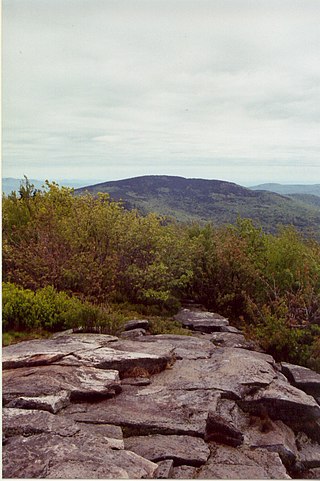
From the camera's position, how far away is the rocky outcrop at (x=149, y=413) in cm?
521

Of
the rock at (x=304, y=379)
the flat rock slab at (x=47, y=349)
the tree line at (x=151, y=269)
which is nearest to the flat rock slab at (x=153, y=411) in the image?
the flat rock slab at (x=47, y=349)

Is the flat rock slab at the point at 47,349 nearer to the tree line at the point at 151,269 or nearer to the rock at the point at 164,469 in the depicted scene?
the tree line at the point at 151,269

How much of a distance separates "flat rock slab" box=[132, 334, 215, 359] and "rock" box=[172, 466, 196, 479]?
3327 mm

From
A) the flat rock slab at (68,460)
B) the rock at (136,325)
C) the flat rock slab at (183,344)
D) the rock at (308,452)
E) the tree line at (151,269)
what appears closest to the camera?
the flat rock slab at (68,460)

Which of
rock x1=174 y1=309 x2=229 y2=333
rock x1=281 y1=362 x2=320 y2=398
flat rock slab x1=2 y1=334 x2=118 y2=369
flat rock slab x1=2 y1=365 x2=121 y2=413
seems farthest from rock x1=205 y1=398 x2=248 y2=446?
rock x1=174 y1=309 x2=229 y2=333

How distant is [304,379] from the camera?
9.16 metres

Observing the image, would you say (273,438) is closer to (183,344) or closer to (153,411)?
(153,411)

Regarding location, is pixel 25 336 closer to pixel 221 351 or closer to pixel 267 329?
pixel 221 351

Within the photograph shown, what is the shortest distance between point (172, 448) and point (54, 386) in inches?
71.8

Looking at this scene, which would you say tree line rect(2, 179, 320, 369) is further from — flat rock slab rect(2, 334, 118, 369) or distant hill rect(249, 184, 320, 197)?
distant hill rect(249, 184, 320, 197)

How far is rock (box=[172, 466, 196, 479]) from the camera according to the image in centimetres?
546

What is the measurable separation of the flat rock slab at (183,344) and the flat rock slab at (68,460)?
3670 mm

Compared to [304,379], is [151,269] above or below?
above

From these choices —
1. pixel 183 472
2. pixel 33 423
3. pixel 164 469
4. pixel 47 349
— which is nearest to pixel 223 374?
pixel 183 472
